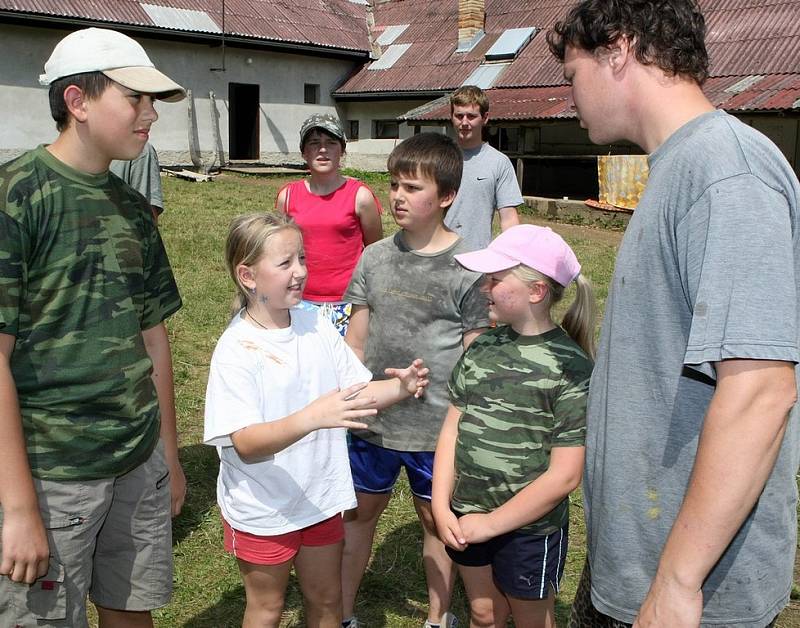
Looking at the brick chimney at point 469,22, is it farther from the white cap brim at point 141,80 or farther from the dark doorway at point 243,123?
the white cap brim at point 141,80

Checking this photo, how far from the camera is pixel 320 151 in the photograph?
420 cm

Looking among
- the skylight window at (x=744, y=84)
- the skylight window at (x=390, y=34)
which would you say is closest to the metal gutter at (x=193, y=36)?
the skylight window at (x=390, y=34)

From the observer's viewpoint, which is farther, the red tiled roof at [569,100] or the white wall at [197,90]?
the white wall at [197,90]

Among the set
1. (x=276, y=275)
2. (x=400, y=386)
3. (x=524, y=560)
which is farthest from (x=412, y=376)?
(x=524, y=560)

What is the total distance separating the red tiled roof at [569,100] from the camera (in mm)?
16203

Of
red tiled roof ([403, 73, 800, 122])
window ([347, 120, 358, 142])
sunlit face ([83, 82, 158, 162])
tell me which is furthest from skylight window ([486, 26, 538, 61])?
sunlit face ([83, 82, 158, 162])

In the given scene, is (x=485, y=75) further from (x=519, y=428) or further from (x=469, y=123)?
(x=519, y=428)

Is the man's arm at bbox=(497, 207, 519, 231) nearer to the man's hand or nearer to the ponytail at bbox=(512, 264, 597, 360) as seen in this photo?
the ponytail at bbox=(512, 264, 597, 360)

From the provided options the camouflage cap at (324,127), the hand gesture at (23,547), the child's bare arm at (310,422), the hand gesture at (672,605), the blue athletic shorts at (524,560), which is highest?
the camouflage cap at (324,127)

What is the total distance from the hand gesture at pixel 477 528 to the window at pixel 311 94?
83.1 ft

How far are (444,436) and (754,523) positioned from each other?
45.0 inches

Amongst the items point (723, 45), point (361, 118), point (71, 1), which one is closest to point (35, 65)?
point (71, 1)

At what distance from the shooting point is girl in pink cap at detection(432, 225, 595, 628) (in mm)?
2352

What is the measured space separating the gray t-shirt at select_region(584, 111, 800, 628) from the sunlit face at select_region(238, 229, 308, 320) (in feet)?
3.71
